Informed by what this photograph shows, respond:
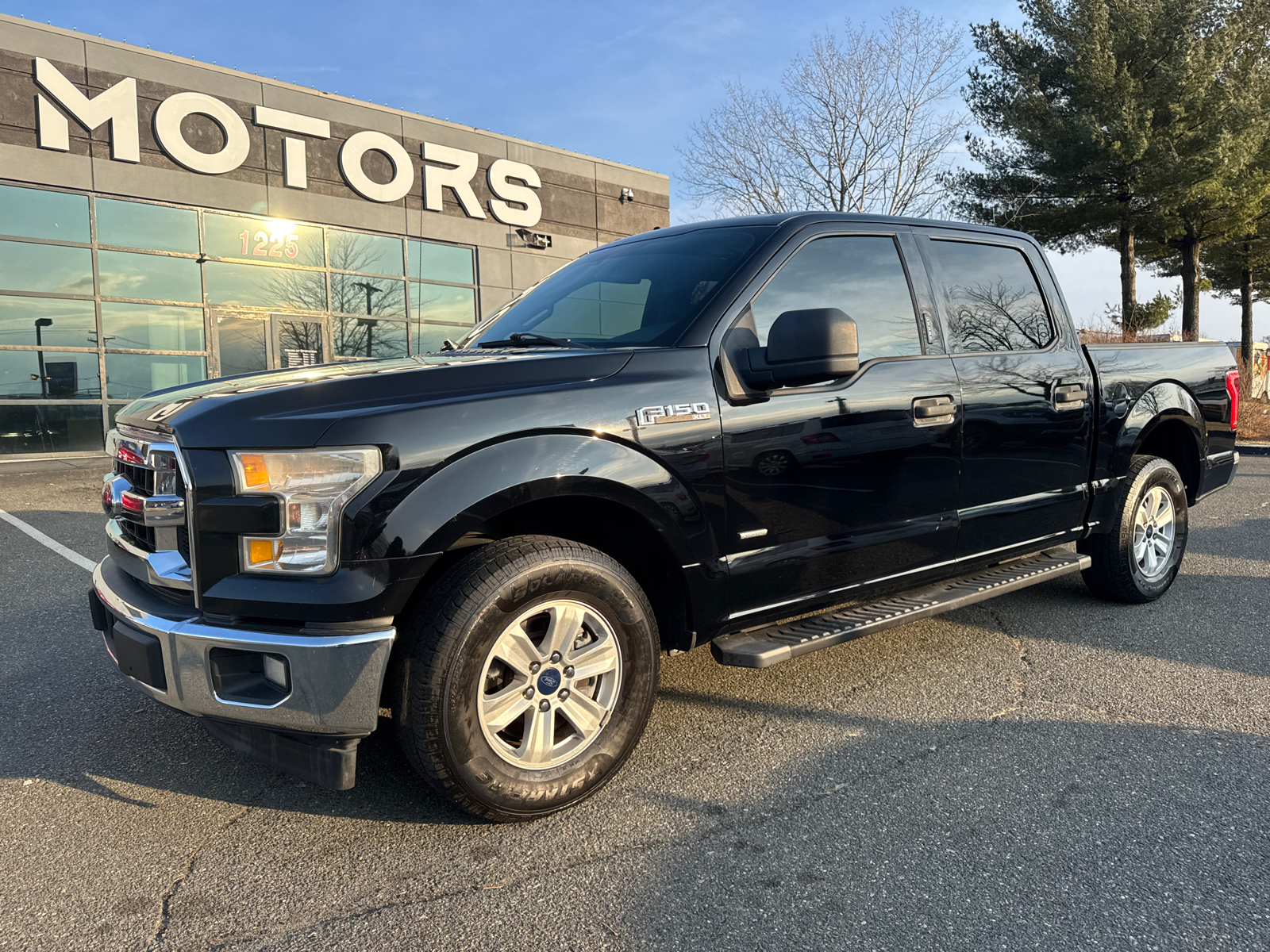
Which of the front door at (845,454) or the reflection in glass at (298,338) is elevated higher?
the reflection in glass at (298,338)

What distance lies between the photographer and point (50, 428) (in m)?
14.5

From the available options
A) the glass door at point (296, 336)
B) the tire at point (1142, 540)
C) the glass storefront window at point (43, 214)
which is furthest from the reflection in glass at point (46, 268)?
the tire at point (1142, 540)

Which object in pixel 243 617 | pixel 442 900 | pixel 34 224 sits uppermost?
pixel 34 224

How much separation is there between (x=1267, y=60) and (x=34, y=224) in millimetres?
27555

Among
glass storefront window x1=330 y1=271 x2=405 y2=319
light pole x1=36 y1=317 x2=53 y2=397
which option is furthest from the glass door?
light pole x1=36 y1=317 x2=53 y2=397

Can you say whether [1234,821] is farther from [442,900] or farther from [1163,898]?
[442,900]

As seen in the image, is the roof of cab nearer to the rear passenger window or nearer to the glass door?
the rear passenger window

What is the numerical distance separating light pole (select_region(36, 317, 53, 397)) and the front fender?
15167 mm

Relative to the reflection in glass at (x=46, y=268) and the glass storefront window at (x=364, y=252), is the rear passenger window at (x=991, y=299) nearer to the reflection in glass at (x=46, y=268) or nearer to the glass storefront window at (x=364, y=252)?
the reflection in glass at (x=46, y=268)

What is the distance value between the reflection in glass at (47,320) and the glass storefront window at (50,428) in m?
1.06

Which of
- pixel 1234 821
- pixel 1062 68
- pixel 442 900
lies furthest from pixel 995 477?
pixel 1062 68

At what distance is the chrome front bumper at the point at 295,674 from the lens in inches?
87.9

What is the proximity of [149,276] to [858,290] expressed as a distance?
15.2 metres

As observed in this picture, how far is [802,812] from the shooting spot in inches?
103
